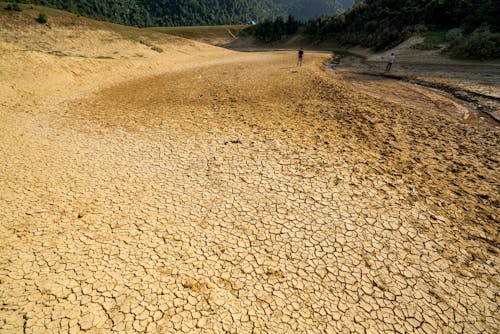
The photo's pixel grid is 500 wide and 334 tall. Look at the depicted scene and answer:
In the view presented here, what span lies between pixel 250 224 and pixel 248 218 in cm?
19

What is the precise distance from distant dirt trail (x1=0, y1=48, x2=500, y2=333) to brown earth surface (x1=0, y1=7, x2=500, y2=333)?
0.10ft

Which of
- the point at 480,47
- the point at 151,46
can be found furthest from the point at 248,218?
the point at 151,46

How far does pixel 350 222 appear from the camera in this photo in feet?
17.6

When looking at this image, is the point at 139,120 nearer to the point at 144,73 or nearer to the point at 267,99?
the point at 267,99

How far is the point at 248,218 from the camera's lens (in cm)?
554

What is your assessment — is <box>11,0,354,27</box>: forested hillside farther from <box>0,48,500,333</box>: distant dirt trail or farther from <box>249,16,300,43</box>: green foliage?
<box>0,48,500,333</box>: distant dirt trail

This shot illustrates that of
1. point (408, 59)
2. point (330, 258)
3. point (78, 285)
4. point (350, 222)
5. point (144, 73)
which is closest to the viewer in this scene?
point (78, 285)

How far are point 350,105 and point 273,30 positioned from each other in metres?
51.9

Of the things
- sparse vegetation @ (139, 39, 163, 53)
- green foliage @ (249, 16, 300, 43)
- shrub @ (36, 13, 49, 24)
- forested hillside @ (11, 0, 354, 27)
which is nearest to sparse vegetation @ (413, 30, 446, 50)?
sparse vegetation @ (139, 39, 163, 53)

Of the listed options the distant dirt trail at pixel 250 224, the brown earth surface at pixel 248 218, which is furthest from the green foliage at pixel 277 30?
the distant dirt trail at pixel 250 224

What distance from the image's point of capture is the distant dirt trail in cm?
382

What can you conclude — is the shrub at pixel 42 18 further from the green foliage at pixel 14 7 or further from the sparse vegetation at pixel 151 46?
the sparse vegetation at pixel 151 46

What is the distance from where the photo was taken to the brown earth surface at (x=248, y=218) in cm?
383

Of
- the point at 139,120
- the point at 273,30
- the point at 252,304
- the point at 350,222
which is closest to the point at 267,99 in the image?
the point at 139,120
